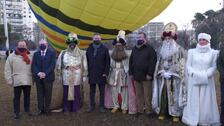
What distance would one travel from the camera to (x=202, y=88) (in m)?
7.04

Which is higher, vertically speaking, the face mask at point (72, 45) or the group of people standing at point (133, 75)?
the face mask at point (72, 45)

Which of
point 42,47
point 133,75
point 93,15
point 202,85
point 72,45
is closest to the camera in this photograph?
point 202,85

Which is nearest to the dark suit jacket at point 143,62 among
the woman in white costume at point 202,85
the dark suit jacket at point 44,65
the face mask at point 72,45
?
the woman in white costume at point 202,85

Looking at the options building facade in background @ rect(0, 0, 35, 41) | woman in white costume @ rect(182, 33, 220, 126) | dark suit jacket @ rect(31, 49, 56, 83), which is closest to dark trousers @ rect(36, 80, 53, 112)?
dark suit jacket @ rect(31, 49, 56, 83)

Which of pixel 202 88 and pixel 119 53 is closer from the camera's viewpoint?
pixel 202 88

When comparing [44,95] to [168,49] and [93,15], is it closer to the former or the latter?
[93,15]

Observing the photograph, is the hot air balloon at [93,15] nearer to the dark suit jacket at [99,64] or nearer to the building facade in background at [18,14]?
the dark suit jacket at [99,64]

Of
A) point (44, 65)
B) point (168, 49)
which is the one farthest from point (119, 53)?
point (44, 65)

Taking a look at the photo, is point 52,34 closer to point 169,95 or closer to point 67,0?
point 67,0

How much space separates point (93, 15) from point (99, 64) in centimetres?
133

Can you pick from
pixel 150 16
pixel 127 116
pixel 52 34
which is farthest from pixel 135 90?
pixel 52 34

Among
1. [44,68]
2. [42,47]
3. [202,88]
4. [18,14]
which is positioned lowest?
[202,88]

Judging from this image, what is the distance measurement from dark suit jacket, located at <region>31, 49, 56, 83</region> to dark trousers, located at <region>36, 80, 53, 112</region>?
0.12 meters

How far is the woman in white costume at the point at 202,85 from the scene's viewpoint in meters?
6.94
